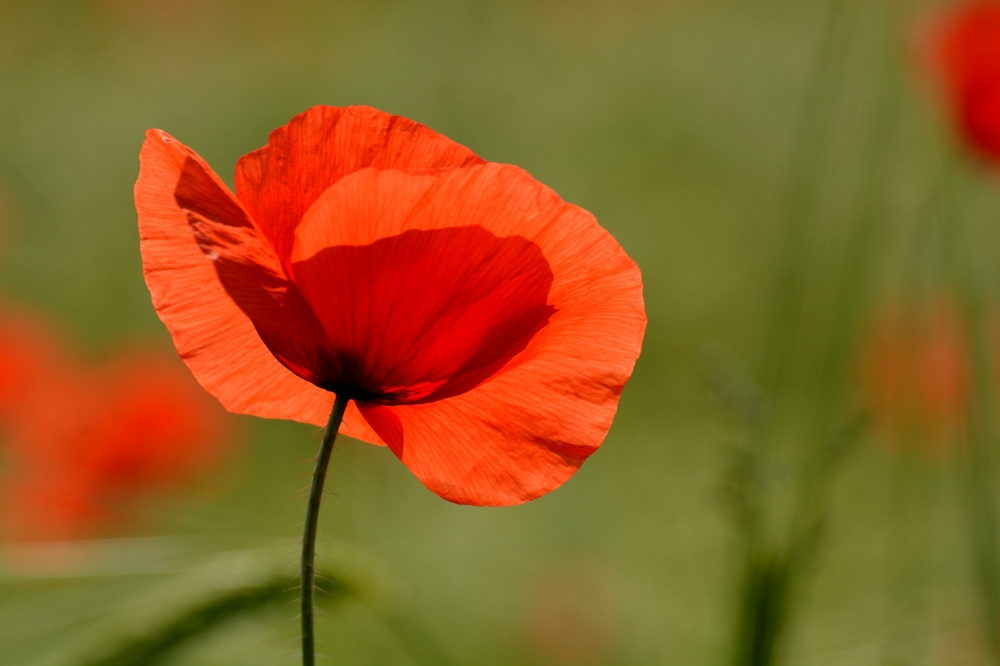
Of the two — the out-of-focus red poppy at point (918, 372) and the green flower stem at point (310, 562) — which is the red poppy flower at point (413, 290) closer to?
the green flower stem at point (310, 562)

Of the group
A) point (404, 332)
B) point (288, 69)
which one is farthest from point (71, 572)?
point (288, 69)

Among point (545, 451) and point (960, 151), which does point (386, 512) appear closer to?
point (960, 151)

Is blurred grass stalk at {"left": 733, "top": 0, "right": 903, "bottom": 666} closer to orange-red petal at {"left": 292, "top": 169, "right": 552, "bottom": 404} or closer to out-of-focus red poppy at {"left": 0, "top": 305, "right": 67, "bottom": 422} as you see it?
orange-red petal at {"left": 292, "top": 169, "right": 552, "bottom": 404}

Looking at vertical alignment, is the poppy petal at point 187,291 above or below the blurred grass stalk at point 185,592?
above

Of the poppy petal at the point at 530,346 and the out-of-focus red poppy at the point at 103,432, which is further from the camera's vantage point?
the out-of-focus red poppy at the point at 103,432

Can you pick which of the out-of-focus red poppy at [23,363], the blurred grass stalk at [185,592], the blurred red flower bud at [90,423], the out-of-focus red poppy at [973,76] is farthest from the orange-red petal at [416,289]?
the out-of-focus red poppy at [23,363]

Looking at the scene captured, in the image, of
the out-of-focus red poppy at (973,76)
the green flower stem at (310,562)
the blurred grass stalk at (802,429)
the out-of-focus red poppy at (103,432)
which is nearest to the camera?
the green flower stem at (310,562)

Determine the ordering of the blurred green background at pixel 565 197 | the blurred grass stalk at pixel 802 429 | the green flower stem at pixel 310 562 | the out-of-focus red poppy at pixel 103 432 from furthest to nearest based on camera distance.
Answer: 1. the out-of-focus red poppy at pixel 103 432
2. the blurred green background at pixel 565 197
3. the blurred grass stalk at pixel 802 429
4. the green flower stem at pixel 310 562
